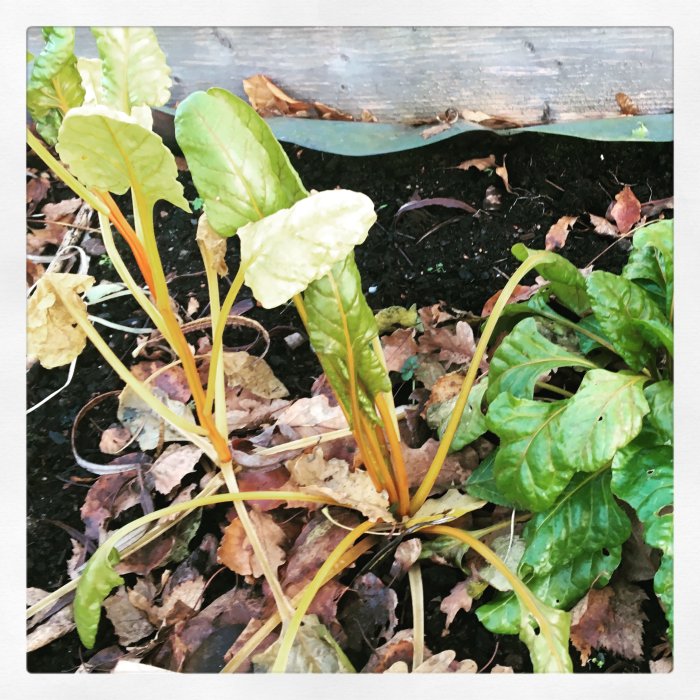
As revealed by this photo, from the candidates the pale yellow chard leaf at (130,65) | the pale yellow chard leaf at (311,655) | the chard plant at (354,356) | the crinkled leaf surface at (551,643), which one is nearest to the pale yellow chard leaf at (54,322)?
the chard plant at (354,356)

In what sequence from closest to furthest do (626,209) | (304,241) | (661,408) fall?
1. (304,241)
2. (661,408)
3. (626,209)

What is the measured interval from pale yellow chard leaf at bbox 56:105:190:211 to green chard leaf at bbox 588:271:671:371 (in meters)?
0.48

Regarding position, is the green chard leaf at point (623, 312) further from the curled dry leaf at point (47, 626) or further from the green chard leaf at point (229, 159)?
the curled dry leaf at point (47, 626)

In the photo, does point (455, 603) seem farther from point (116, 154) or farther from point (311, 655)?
point (116, 154)

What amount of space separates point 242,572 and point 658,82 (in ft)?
2.60

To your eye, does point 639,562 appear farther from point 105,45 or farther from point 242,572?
point 105,45

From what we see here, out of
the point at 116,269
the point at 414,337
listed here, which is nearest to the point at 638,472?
the point at 414,337

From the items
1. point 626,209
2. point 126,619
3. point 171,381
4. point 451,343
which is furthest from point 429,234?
point 126,619

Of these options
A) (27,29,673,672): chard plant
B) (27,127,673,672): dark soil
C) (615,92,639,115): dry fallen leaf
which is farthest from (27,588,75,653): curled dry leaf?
(615,92,639,115): dry fallen leaf

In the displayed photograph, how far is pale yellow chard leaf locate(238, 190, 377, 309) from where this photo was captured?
0.68m

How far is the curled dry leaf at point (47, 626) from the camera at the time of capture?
84cm

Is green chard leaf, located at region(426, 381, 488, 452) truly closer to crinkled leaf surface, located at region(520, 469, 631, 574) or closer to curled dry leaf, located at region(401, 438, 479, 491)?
curled dry leaf, located at region(401, 438, 479, 491)

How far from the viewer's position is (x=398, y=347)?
0.90 metres

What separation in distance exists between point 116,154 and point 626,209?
0.62 m
